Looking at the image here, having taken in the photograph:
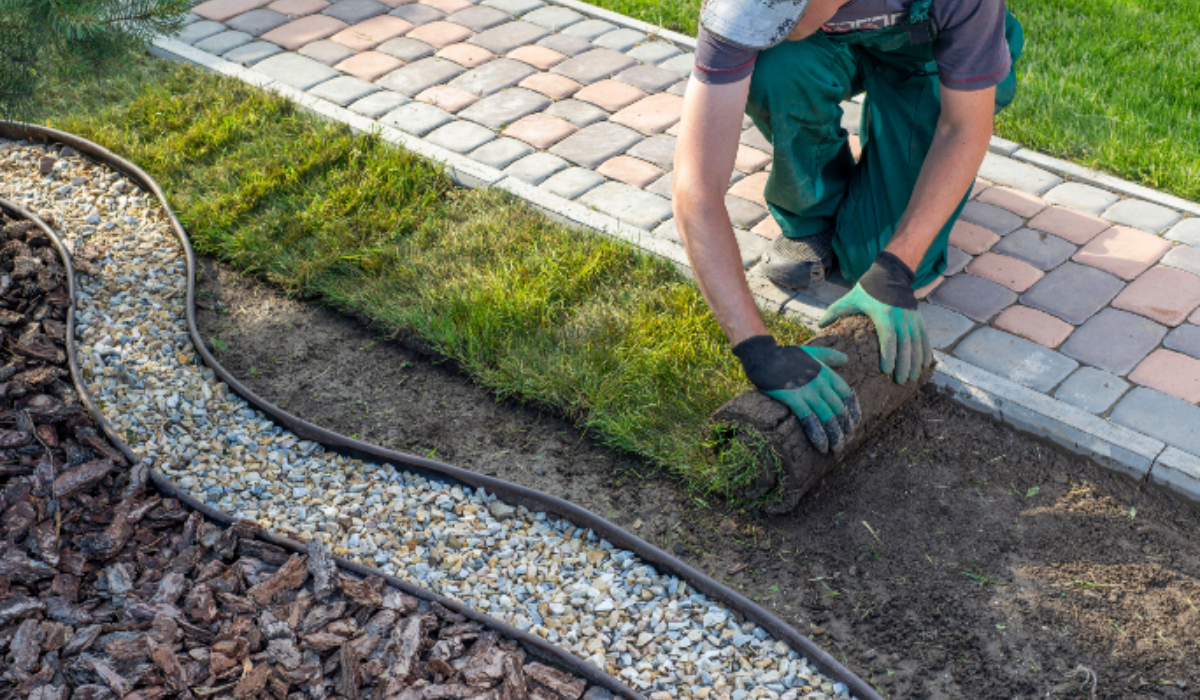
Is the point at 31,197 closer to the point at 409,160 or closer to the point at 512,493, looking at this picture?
the point at 409,160

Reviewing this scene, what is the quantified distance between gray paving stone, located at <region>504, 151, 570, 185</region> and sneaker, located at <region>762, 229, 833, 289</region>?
1197 millimetres

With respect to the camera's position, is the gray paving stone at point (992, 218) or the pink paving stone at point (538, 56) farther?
the pink paving stone at point (538, 56)

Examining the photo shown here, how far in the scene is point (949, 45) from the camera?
313cm

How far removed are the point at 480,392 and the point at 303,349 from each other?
748 millimetres

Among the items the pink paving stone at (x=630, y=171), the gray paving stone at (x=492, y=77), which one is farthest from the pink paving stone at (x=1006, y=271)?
the gray paving stone at (x=492, y=77)

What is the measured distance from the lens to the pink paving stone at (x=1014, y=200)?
4273 mm

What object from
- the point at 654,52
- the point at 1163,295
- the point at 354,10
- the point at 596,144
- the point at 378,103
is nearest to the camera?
the point at 1163,295

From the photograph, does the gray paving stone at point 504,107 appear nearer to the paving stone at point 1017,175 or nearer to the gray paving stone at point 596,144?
the gray paving stone at point 596,144

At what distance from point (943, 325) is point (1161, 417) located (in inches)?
30.4

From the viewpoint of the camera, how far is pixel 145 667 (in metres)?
2.48

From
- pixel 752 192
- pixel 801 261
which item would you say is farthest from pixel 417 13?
pixel 801 261

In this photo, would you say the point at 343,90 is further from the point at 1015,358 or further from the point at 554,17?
the point at 1015,358

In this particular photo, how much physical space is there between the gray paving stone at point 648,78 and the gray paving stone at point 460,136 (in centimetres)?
89

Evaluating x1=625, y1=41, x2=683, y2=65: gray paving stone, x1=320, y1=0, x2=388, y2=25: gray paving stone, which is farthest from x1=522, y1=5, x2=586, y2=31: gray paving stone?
x1=320, y1=0, x2=388, y2=25: gray paving stone
